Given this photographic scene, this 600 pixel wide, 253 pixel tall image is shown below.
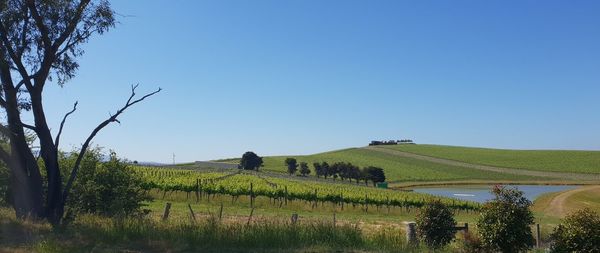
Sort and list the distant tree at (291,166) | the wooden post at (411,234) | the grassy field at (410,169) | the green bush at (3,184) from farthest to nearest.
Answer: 1. the distant tree at (291,166)
2. the grassy field at (410,169)
3. the green bush at (3,184)
4. the wooden post at (411,234)

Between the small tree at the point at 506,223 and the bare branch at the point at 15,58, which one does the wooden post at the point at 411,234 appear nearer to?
the small tree at the point at 506,223

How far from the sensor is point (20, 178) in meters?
16.9

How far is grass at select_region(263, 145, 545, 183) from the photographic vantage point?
114000 millimetres

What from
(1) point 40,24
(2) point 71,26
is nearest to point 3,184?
(1) point 40,24

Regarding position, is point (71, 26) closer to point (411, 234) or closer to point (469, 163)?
point (411, 234)

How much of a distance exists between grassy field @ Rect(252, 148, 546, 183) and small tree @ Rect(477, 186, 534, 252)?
322 ft

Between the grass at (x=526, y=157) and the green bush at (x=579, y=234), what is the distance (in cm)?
12045

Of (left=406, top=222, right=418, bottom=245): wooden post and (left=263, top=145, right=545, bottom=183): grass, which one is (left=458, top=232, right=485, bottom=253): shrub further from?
(left=263, top=145, right=545, bottom=183): grass

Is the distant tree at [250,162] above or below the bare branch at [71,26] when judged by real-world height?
below

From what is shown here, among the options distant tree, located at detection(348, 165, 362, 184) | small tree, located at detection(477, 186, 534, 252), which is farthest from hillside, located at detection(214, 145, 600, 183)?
small tree, located at detection(477, 186, 534, 252)

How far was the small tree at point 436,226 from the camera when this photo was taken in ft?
47.0

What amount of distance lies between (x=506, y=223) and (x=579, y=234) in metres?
1.46

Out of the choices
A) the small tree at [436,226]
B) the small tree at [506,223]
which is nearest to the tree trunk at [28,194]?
the small tree at [436,226]

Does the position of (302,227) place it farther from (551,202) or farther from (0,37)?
(551,202)
